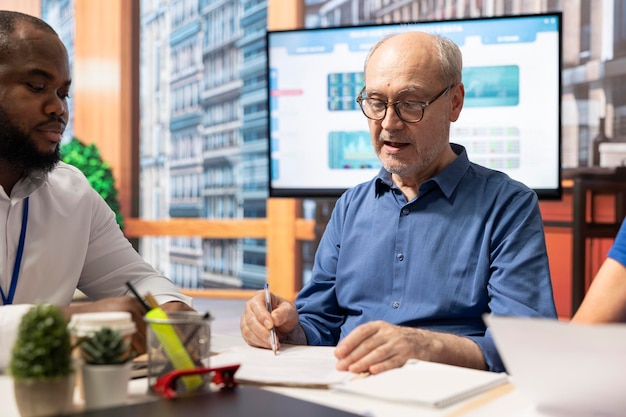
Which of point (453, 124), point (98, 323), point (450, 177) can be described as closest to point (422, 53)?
point (450, 177)

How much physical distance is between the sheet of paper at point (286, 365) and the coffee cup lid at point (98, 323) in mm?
251

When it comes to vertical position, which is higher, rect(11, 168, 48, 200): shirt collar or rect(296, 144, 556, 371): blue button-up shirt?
rect(11, 168, 48, 200): shirt collar

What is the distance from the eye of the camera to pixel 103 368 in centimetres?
100

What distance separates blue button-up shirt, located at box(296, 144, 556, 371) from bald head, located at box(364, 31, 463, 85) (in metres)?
0.24

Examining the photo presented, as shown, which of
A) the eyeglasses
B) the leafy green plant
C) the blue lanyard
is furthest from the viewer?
the leafy green plant

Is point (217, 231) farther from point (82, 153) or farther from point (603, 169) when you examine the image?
point (603, 169)

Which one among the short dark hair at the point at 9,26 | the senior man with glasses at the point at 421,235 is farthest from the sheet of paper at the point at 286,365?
the short dark hair at the point at 9,26

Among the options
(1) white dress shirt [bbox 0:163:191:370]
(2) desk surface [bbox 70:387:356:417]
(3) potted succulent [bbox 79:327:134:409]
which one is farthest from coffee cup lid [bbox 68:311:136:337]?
(1) white dress shirt [bbox 0:163:191:370]

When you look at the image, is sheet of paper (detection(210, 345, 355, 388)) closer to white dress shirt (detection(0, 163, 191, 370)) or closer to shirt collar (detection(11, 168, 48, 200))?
white dress shirt (detection(0, 163, 191, 370))

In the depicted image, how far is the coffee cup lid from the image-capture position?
1.02 meters

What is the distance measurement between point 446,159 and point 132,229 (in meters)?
4.42

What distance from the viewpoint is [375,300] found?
74.2 inches

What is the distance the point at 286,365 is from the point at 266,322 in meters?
0.22

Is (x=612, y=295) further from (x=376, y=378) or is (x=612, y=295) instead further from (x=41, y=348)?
(x=41, y=348)
